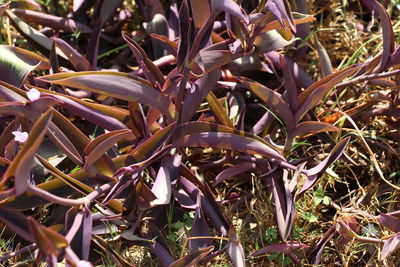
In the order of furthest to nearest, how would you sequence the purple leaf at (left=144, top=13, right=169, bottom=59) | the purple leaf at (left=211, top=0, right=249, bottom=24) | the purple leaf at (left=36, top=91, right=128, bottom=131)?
the purple leaf at (left=144, top=13, right=169, bottom=59) < the purple leaf at (left=36, top=91, right=128, bottom=131) < the purple leaf at (left=211, top=0, right=249, bottom=24)

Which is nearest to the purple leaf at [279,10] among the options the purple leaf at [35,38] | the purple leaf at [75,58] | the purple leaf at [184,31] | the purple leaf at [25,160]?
the purple leaf at [184,31]

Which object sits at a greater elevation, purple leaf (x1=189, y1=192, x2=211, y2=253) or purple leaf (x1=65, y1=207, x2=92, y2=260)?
purple leaf (x1=65, y1=207, x2=92, y2=260)

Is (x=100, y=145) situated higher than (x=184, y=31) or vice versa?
(x=184, y=31)

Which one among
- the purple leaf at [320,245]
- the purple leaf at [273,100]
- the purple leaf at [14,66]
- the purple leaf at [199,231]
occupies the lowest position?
the purple leaf at [320,245]

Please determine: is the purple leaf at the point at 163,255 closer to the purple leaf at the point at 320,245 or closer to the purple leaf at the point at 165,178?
the purple leaf at the point at 165,178

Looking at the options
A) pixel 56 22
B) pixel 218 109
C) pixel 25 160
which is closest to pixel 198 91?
pixel 218 109

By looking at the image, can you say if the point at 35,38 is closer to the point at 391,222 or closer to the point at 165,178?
the point at 165,178

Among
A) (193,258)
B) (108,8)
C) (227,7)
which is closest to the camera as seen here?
(227,7)

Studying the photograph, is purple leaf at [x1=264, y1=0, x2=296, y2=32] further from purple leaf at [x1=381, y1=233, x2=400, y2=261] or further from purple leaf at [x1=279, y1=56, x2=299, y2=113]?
purple leaf at [x1=381, y1=233, x2=400, y2=261]

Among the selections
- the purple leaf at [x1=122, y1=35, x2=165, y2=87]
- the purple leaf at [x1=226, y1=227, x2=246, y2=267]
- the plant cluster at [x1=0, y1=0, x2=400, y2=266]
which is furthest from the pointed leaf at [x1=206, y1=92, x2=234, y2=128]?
the purple leaf at [x1=226, y1=227, x2=246, y2=267]
